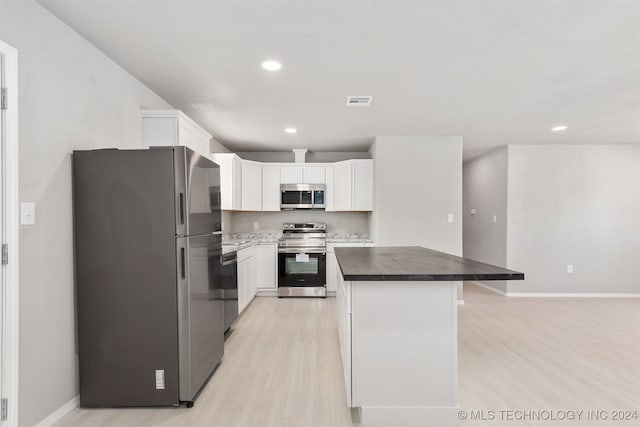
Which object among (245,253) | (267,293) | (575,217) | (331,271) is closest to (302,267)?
(331,271)

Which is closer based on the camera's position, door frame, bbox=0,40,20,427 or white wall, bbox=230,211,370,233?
door frame, bbox=0,40,20,427

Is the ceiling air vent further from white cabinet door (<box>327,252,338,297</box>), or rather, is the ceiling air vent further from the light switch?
the light switch

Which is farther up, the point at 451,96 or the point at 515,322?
the point at 451,96

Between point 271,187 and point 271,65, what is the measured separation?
2.86 m

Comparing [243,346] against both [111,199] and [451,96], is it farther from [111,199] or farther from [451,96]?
[451,96]

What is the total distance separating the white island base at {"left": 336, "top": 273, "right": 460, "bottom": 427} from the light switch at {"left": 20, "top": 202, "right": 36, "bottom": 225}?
185cm

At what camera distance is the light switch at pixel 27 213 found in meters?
1.67

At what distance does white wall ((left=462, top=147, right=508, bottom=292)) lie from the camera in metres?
5.21

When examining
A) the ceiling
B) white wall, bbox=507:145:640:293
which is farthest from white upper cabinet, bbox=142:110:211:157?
white wall, bbox=507:145:640:293

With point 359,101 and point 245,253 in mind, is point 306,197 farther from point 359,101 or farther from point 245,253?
point 359,101

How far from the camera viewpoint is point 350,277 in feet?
5.67

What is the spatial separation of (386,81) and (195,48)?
4.97 feet

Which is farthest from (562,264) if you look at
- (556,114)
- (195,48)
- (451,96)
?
(195,48)

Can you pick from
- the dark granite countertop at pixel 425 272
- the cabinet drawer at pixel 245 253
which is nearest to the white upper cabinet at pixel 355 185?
the cabinet drawer at pixel 245 253
